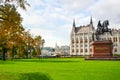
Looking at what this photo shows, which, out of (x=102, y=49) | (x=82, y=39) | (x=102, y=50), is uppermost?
(x=82, y=39)

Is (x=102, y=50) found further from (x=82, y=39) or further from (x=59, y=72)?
(x=82, y=39)

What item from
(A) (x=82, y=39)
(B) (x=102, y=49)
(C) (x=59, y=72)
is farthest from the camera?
(A) (x=82, y=39)

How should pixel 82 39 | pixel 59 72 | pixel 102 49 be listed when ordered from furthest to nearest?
pixel 82 39, pixel 102 49, pixel 59 72

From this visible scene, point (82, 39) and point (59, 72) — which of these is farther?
point (82, 39)

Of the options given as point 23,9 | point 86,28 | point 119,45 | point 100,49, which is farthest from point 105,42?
point 86,28

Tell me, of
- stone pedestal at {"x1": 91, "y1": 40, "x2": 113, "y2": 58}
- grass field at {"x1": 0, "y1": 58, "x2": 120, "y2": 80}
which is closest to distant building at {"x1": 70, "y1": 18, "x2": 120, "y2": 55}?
stone pedestal at {"x1": 91, "y1": 40, "x2": 113, "y2": 58}

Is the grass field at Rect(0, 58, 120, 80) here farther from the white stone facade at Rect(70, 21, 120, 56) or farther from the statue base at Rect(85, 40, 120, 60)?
the white stone facade at Rect(70, 21, 120, 56)

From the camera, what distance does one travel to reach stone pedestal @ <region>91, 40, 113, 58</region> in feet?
218

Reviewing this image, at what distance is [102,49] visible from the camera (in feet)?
220

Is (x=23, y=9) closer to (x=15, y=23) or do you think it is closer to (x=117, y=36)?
(x=15, y=23)

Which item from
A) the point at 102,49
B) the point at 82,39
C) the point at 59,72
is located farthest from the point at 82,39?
the point at 59,72

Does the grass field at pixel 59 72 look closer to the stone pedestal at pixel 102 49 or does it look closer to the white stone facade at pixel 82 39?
the stone pedestal at pixel 102 49

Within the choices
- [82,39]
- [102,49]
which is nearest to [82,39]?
[82,39]

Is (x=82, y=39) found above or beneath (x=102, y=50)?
above
